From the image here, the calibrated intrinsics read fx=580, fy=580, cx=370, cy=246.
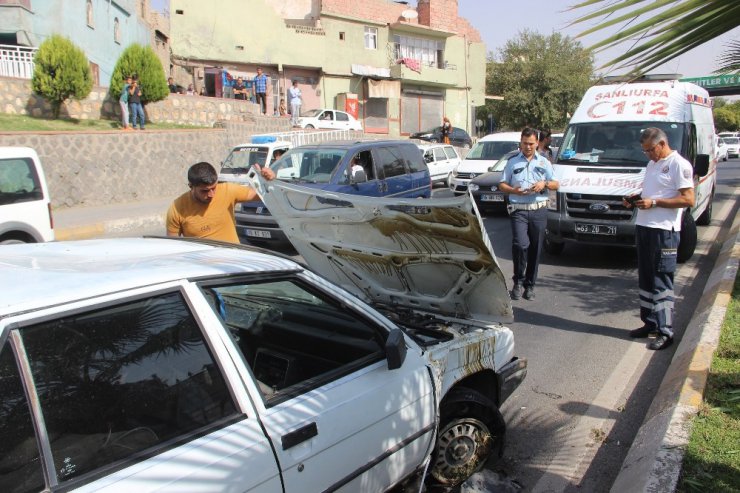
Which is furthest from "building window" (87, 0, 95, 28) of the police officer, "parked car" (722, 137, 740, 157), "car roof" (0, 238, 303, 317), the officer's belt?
"parked car" (722, 137, 740, 157)

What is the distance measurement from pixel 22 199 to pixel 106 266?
22.2 ft

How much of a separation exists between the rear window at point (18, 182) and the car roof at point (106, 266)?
19.2 feet

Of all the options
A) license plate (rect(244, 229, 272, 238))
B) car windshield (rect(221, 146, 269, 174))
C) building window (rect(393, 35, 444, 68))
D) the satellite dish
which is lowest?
license plate (rect(244, 229, 272, 238))

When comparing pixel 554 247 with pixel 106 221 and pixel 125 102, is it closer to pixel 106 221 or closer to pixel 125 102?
pixel 106 221

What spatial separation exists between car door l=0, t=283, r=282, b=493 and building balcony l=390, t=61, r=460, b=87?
37.9 m

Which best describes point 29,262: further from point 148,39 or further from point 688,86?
point 148,39

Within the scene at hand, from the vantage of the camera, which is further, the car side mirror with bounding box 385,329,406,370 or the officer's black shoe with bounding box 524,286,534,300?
the officer's black shoe with bounding box 524,286,534,300

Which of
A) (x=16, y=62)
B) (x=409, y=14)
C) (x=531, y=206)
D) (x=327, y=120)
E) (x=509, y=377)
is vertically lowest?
(x=509, y=377)

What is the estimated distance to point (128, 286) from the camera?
1988mm

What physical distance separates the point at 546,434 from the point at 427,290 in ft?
4.24

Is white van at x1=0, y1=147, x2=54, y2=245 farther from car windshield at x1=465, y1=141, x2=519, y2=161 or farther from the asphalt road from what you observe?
car windshield at x1=465, y1=141, x2=519, y2=161

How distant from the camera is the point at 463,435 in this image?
126 inches

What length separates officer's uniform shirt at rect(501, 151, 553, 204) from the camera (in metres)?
6.75

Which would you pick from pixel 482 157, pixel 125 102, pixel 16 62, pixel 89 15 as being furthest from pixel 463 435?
pixel 89 15
